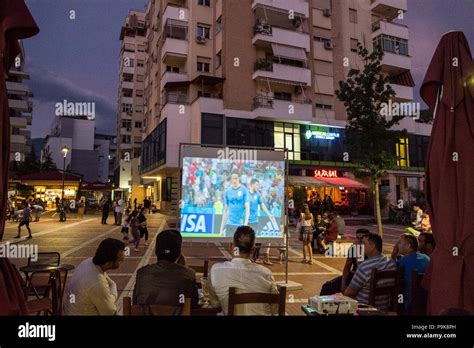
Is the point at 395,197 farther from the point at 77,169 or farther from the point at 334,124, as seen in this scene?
the point at 77,169

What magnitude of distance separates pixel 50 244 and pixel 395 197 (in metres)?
31.8

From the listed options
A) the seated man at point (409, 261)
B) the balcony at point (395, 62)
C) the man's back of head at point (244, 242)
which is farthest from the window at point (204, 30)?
the man's back of head at point (244, 242)

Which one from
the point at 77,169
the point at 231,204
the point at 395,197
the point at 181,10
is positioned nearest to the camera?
the point at 231,204

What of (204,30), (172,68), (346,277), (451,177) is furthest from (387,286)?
(172,68)

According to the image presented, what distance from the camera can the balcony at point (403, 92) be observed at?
34875 mm

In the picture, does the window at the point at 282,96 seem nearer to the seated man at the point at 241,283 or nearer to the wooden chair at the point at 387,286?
the wooden chair at the point at 387,286

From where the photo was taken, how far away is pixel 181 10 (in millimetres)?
32562

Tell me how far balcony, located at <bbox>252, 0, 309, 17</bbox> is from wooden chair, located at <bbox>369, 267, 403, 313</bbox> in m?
29.8

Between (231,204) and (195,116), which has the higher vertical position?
(195,116)

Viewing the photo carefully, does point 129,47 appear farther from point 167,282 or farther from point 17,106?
point 167,282

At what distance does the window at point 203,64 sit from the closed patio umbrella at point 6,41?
99.2 feet

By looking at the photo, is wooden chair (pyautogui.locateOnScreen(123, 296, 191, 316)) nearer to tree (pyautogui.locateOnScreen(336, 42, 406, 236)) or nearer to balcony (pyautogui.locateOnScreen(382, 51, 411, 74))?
tree (pyautogui.locateOnScreen(336, 42, 406, 236))

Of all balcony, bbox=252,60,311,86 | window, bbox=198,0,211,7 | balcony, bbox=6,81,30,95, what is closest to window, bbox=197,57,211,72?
balcony, bbox=252,60,311,86

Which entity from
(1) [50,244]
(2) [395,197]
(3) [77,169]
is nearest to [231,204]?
(1) [50,244]
